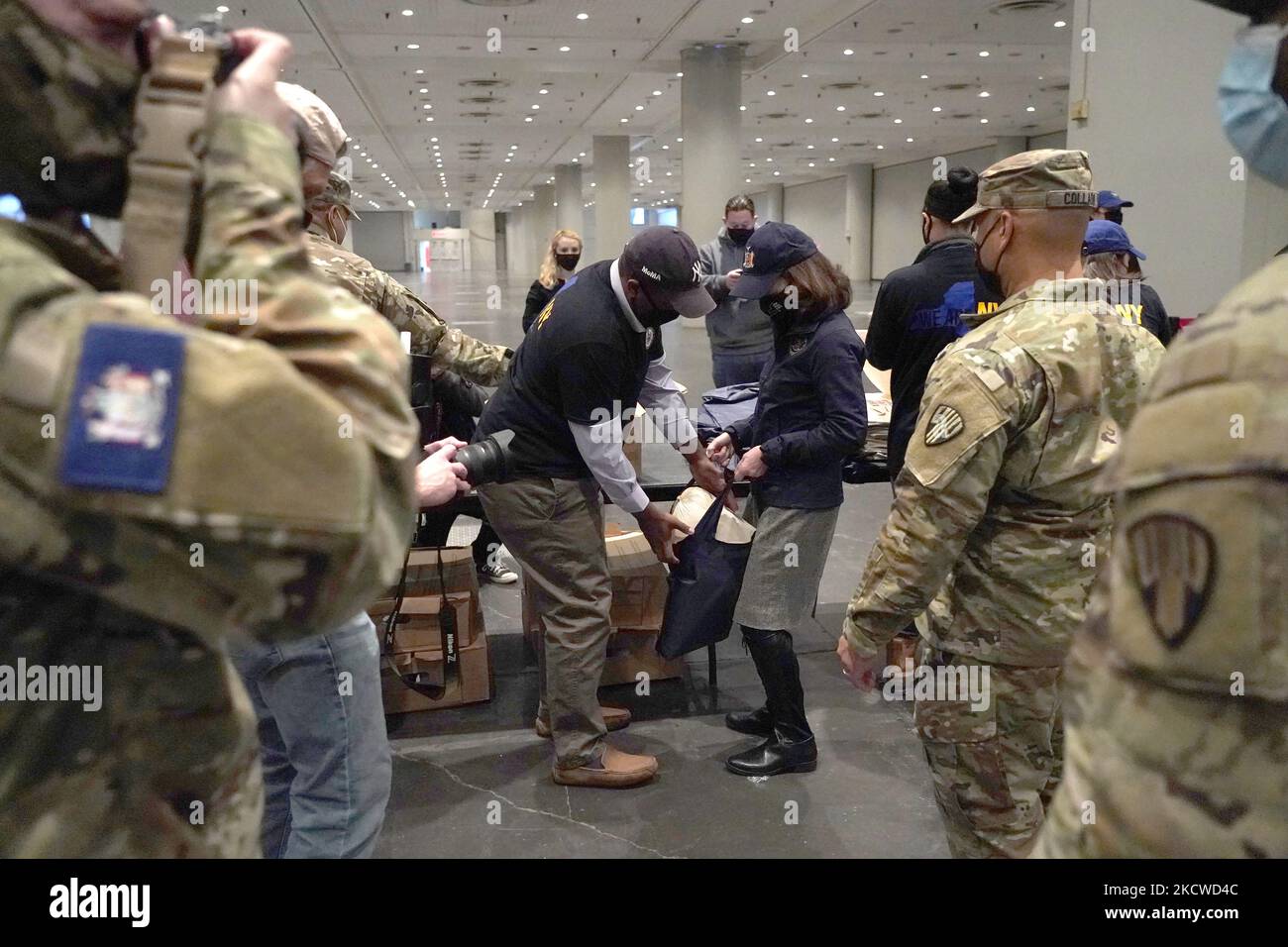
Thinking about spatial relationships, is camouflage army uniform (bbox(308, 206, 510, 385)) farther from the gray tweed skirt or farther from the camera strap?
the gray tweed skirt

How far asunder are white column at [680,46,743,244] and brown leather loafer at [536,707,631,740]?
1186 centimetres

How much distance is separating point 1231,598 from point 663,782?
8.54 ft

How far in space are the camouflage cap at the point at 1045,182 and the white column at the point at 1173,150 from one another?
364cm

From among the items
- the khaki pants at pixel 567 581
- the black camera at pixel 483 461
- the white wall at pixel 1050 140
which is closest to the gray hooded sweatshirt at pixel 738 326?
the khaki pants at pixel 567 581

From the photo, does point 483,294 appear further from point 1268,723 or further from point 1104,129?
point 1268,723

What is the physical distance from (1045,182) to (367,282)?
6.77 ft

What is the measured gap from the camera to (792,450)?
3035 millimetres

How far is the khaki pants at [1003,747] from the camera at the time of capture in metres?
1.94

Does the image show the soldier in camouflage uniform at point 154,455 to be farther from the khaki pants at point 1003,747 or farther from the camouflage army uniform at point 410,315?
the camouflage army uniform at point 410,315

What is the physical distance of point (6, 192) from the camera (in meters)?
0.77

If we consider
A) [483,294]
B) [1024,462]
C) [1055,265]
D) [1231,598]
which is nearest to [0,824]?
[1231,598]

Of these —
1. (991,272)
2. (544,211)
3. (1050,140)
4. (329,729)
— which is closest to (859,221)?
(1050,140)

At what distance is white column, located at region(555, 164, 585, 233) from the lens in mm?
30172
